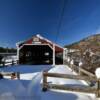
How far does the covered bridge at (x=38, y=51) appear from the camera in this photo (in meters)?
30.5

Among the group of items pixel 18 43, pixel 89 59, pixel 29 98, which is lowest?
pixel 29 98

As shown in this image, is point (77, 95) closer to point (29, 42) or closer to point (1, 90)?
point (1, 90)

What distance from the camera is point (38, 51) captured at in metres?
37.8

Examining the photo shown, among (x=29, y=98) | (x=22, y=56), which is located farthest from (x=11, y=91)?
(x=22, y=56)

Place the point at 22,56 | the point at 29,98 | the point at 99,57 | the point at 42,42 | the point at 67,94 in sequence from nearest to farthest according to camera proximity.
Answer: the point at 29,98 < the point at 67,94 < the point at 99,57 < the point at 42,42 < the point at 22,56

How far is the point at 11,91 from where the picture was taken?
8.70m

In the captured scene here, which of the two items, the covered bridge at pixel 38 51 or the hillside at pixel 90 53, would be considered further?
the covered bridge at pixel 38 51

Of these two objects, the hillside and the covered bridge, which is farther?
the covered bridge

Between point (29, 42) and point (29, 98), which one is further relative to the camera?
point (29, 42)

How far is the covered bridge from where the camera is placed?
30.5 meters

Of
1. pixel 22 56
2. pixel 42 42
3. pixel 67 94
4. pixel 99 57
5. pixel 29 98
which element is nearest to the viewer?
pixel 29 98

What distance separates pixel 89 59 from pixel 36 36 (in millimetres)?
15613

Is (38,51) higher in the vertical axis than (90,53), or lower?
higher

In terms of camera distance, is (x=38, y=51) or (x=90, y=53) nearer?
(x=90, y=53)
